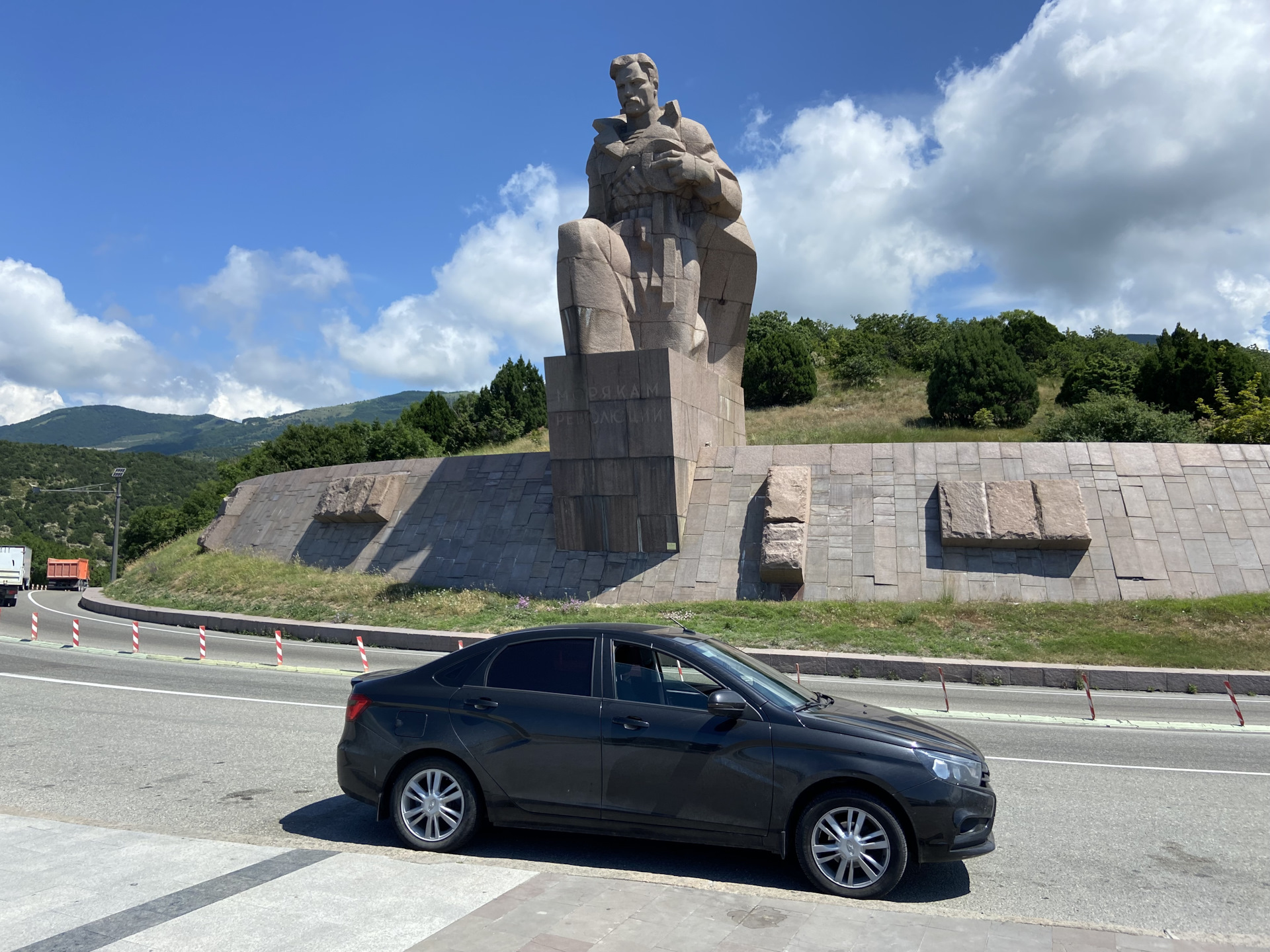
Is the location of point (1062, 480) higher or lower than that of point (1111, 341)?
lower

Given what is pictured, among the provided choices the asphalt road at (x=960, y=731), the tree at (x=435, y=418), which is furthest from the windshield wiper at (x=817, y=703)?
the tree at (x=435, y=418)

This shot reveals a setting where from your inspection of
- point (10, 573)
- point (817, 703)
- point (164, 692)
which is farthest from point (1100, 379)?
point (10, 573)

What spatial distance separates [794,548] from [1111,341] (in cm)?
5097

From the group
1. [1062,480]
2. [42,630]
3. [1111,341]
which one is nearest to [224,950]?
[1062,480]

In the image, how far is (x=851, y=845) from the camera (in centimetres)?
474

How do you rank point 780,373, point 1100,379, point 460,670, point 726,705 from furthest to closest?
point 780,373 < point 1100,379 < point 460,670 < point 726,705

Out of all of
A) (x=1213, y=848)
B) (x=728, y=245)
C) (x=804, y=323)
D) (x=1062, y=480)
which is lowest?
(x=1213, y=848)

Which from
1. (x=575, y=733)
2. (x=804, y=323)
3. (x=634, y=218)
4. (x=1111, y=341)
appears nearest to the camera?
(x=575, y=733)

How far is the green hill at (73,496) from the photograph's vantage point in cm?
8494

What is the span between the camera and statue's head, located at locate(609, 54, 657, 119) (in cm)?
1897

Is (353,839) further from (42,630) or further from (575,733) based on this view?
(42,630)

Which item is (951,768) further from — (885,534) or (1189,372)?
(1189,372)

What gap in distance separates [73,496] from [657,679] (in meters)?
112

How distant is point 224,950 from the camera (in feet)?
12.3
